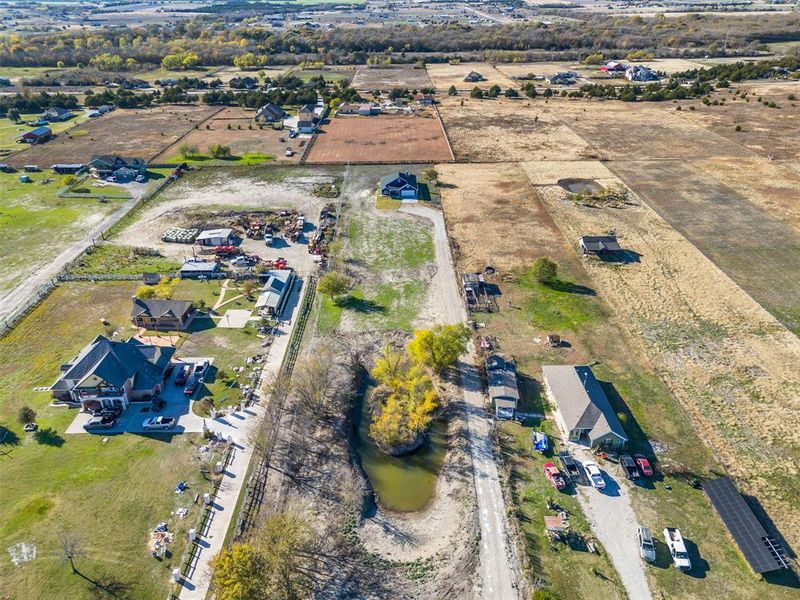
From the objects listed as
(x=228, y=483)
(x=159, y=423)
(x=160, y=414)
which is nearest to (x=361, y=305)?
(x=160, y=414)

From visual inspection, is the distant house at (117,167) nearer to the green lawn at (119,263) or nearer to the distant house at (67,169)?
the distant house at (67,169)

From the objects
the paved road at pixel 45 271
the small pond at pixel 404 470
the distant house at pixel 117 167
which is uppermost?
the distant house at pixel 117 167

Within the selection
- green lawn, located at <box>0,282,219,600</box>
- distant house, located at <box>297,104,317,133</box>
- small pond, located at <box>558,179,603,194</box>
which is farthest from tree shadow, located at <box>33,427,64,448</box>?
distant house, located at <box>297,104,317,133</box>

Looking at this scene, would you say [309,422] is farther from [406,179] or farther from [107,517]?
[406,179]

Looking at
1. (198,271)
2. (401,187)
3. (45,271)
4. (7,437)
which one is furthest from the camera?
(401,187)

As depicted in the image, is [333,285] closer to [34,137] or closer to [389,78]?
[34,137]

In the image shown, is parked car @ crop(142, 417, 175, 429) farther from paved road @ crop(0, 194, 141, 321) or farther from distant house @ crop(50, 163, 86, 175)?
distant house @ crop(50, 163, 86, 175)

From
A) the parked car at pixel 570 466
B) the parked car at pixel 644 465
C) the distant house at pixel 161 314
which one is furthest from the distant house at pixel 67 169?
the parked car at pixel 644 465

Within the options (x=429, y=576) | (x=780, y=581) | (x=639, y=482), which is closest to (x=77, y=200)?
(x=429, y=576)
